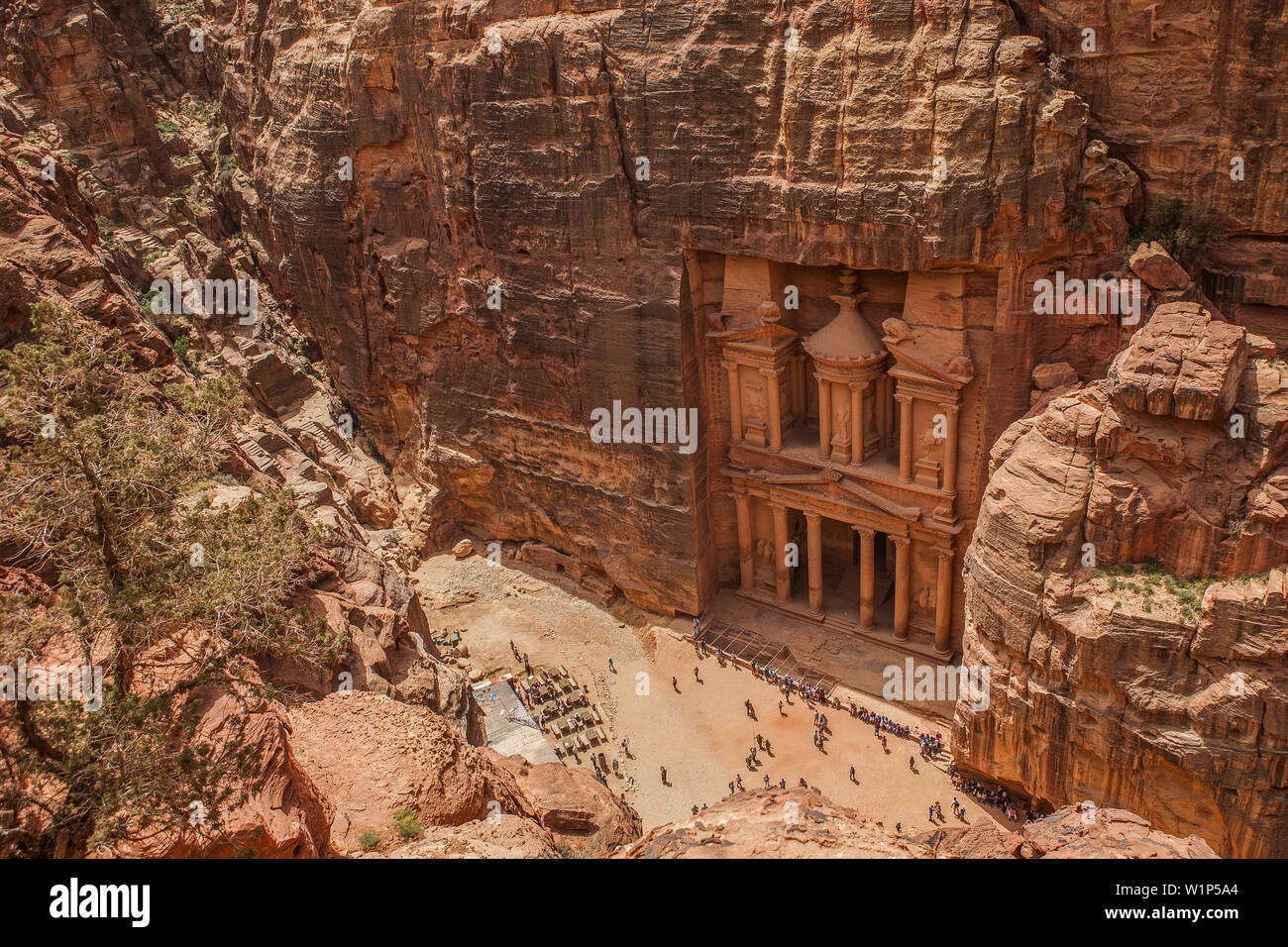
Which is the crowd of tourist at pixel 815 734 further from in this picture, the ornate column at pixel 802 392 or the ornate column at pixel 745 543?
the ornate column at pixel 802 392

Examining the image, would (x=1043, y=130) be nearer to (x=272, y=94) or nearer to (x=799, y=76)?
(x=799, y=76)

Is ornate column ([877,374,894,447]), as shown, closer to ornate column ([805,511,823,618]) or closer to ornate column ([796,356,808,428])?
ornate column ([796,356,808,428])

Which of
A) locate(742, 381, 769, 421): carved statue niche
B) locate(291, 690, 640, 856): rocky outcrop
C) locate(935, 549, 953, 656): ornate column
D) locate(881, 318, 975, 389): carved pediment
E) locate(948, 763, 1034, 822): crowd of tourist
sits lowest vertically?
locate(948, 763, 1034, 822): crowd of tourist

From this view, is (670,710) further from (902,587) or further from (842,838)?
(842,838)

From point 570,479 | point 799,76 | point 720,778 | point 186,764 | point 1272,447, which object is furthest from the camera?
point 570,479

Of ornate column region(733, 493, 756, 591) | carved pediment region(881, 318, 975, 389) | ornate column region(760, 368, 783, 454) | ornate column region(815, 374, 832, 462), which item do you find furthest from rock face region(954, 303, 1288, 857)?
ornate column region(733, 493, 756, 591)
